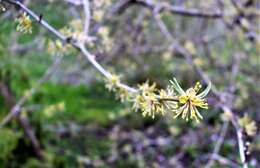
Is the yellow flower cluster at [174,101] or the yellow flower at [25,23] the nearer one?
the yellow flower cluster at [174,101]

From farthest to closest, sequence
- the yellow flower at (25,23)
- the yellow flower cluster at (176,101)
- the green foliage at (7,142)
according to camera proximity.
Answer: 1. the green foliage at (7,142)
2. the yellow flower at (25,23)
3. the yellow flower cluster at (176,101)

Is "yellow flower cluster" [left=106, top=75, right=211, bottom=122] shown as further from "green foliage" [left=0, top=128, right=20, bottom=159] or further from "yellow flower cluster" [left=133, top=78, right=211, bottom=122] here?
"green foliage" [left=0, top=128, right=20, bottom=159]

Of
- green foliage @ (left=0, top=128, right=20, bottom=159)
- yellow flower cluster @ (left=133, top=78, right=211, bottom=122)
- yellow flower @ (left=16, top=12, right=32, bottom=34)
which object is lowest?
yellow flower cluster @ (left=133, top=78, right=211, bottom=122)

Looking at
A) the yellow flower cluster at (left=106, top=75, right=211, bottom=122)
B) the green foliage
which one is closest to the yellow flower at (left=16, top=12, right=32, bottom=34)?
the yellow flower cluster at (left=106, top=75, right=211, bottom=122)

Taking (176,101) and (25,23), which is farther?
(25,23)


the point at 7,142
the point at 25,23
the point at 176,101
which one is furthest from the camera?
the point at 7,142

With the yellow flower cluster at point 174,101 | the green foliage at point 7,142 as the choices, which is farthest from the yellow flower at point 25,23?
the green foliage at point 7,142

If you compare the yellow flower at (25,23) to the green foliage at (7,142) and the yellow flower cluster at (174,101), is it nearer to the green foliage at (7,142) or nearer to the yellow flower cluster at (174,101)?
the yellow flower cluster at (174,101)

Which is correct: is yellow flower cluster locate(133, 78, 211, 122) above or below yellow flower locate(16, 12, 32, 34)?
below

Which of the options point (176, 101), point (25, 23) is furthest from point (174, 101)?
point (25, 23)

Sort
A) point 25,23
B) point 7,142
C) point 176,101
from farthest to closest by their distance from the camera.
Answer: point 7,142
point 25,23
point 176,101

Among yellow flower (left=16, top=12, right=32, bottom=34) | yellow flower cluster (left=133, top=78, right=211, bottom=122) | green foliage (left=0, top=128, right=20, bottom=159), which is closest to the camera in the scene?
yellow flower cluster (left=133, top=78, right=211, bottom=122)

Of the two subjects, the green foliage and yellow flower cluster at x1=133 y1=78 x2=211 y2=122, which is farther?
the green foliage

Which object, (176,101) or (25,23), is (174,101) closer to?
(176,101)
